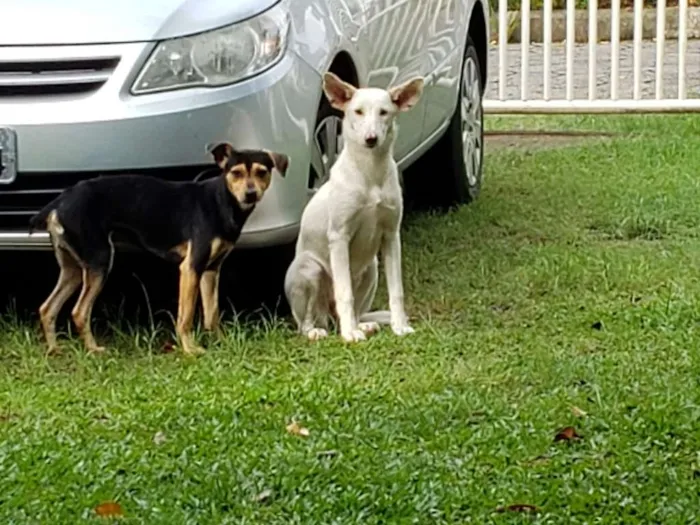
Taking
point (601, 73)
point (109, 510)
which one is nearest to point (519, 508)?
point (109, 510)

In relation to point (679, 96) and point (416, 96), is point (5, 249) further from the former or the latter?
point (679, 96)

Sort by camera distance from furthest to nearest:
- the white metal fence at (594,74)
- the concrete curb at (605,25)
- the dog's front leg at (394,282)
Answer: the concrete curb at (605,25)
the white metal fence at (594,74)
the dog's front leg at (394,282)

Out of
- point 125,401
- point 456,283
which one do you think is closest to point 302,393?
point 125,401

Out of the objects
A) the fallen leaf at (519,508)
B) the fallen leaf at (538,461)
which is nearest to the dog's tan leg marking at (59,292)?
the fallen leaf at (538,461)

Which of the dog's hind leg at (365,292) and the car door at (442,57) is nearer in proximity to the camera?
the dog's hind leg at (365,292)

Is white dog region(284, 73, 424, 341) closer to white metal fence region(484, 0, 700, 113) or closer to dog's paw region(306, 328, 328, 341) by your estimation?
dog's paw region(306, 328, 328, 341)

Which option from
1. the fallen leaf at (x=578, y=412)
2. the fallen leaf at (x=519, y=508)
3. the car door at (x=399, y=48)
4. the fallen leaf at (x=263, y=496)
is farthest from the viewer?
the car door at (x=399, y=48)

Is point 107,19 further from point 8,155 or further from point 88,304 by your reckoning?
point 88,304

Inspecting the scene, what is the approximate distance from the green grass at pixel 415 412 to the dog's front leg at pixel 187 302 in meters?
0.08

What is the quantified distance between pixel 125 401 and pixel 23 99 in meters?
1.17

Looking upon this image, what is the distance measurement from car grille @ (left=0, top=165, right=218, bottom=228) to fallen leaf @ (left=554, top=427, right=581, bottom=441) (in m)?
1.73

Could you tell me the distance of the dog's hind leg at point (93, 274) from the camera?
17.7ft

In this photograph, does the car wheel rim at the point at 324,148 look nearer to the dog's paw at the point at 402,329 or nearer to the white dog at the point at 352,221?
the white dog at the point at 352,221

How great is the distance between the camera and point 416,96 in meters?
5.68
